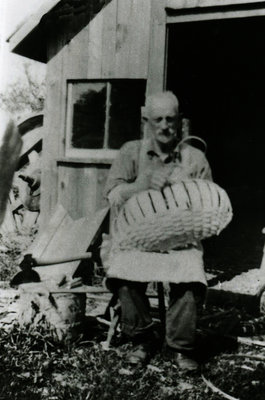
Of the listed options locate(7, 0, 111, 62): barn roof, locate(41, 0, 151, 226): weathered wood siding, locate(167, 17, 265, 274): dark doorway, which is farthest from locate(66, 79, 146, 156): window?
locate(7, 0, 111, 62): barn roof

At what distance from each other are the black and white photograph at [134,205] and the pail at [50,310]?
10 mm

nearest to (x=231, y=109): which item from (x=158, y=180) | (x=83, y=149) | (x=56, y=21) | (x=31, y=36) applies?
(x=83, y=149)

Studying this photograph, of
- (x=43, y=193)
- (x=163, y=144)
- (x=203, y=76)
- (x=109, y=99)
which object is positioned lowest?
(x=43, y=193)

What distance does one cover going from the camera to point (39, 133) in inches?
283

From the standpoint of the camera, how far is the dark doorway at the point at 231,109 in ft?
20.8

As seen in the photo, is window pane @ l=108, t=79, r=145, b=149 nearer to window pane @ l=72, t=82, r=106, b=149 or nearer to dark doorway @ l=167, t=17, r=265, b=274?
window pane @ l=72, t=82, r=106, b=149

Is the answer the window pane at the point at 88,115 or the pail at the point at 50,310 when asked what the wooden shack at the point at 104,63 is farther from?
the pail at the point at 50,310

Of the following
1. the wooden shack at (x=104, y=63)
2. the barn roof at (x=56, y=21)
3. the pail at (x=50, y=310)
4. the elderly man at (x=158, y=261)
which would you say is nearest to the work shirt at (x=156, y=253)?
the elderly man at (x=158, y=261)

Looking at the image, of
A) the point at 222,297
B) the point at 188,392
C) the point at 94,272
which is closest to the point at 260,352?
the point at 188,392

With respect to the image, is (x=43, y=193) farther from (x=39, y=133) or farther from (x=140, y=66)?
(x=140, y=66)

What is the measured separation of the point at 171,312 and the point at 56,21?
3.98m

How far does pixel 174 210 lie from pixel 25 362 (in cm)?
133

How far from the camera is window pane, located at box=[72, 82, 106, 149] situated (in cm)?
599

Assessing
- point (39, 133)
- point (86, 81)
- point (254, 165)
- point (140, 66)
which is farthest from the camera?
point (254, 165)
